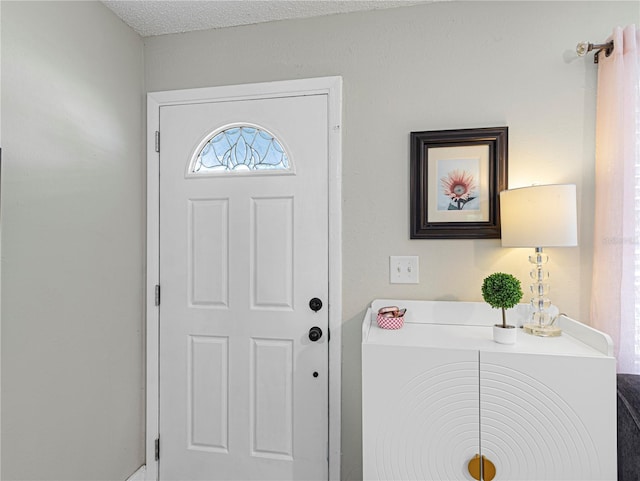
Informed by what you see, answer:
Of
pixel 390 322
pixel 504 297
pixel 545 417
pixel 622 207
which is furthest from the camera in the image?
pixel 390 322

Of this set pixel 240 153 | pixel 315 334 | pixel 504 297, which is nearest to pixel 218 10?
pixel 240 153

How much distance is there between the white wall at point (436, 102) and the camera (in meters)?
1.60

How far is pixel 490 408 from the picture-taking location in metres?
1.29

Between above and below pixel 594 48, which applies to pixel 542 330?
below

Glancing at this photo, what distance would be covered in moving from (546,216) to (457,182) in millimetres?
424

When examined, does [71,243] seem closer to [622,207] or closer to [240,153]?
[240,153]

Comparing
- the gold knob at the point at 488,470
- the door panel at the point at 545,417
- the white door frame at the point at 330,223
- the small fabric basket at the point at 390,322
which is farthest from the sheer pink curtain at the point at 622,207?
the white door frame at the point at 330,223

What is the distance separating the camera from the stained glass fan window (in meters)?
1.84

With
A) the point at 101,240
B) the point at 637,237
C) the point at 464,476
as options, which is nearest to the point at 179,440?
the point at 101,240

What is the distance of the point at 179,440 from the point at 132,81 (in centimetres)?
191

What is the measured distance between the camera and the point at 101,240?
5.52ft

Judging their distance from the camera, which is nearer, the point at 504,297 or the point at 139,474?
the point at 504,297

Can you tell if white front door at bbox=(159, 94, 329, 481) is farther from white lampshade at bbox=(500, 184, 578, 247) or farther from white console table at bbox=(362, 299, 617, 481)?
white lampshade at bbox=(500, 184, 578, 247)

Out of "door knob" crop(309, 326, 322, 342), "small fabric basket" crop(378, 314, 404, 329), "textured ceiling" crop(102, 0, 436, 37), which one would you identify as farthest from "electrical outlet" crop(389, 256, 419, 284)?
"textured ceiling" crop(102, 0, 436, 37)
